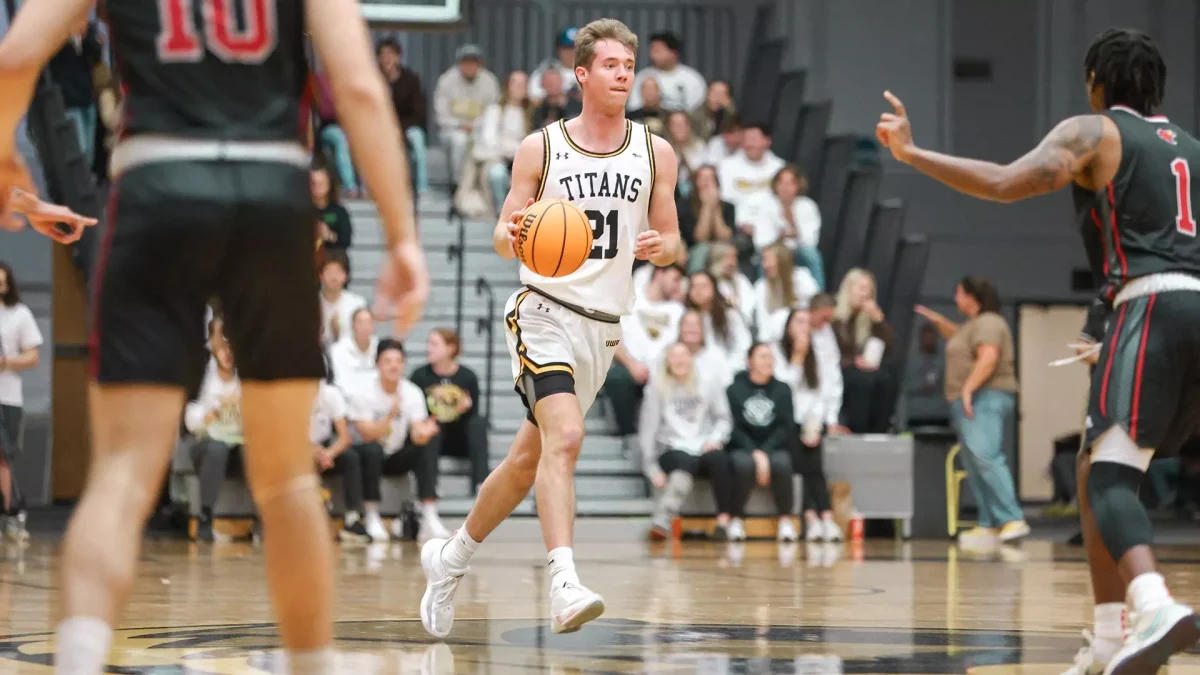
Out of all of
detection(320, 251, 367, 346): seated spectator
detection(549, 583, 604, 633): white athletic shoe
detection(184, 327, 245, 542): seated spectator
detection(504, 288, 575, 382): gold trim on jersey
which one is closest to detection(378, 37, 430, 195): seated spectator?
detection(320, 251, 367, 346): seated spectator

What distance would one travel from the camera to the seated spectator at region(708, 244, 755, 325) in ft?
47.3

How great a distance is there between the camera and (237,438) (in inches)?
494

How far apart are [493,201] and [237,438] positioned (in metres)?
4.64

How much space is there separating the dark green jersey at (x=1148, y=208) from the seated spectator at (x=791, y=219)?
33.6ft

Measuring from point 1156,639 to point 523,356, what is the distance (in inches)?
102

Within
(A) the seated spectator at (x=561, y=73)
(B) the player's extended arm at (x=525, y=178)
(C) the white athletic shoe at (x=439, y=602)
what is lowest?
(C) the white athletic shoe at (x=439, y=602)

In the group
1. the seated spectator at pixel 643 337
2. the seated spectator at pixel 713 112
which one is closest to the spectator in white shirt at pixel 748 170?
the seated spectator at pixel 713 112

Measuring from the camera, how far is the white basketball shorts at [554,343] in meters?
6.06

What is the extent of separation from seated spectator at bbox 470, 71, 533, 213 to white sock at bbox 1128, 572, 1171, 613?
38.5ft

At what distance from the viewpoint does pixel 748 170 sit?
16281mm

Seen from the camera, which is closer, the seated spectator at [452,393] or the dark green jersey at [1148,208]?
the dark green jersey at [1148,208]

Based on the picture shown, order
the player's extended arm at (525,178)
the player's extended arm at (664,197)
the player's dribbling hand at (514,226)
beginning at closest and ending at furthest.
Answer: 1. the player's dribbling hand at (514,226)
2. the player's extended arm at (525,178)
3. the player's extended arm at (664,197)

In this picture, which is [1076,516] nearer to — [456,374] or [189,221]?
[456,374]

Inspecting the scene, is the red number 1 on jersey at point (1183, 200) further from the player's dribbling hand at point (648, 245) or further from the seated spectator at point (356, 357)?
the seated spectator at point (356, 357)
